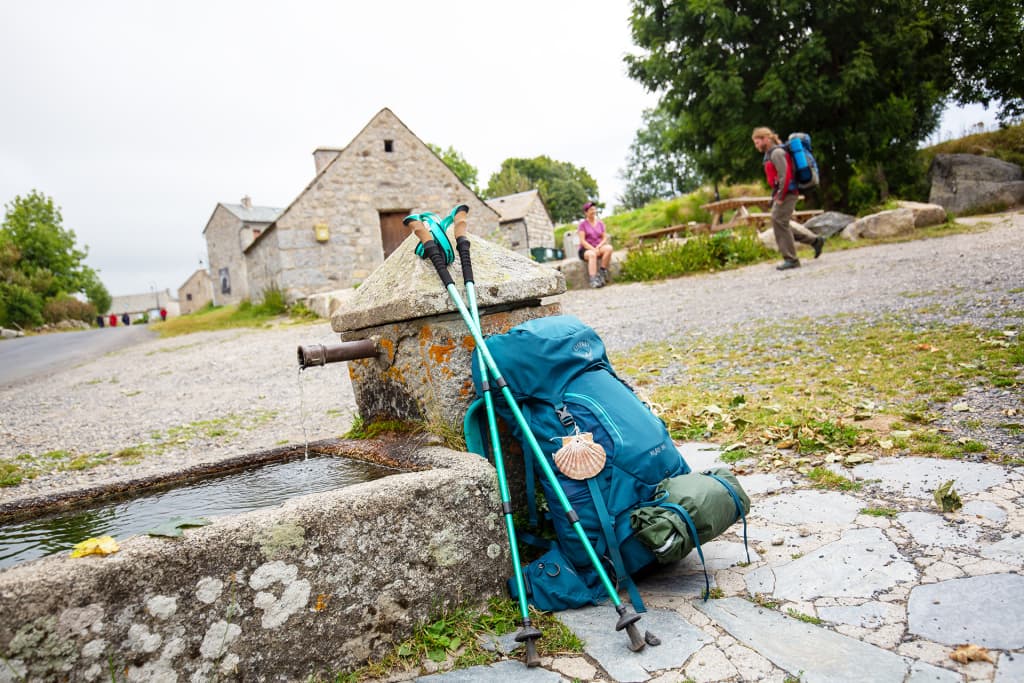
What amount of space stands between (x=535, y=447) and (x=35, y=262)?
181 ft

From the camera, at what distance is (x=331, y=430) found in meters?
5.07

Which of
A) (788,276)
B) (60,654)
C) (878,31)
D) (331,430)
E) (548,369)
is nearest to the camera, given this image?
(60,654)

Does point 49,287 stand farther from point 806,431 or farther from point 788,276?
point 806,431

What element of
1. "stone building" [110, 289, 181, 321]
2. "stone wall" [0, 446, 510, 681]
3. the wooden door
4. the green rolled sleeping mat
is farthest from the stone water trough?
"stone building" [110, 289, 181, 321]

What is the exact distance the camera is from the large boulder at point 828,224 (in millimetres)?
13055

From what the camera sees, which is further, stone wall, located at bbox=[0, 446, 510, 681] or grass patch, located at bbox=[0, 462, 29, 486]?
grass patch, located at bbox=[0, 462, 29, 486]

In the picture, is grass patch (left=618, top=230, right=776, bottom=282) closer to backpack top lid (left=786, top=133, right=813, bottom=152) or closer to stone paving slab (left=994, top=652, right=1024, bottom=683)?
backpack top lid (left=786, top=133, right=813, bottom=152)

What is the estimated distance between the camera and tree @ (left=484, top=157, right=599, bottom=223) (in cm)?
6725

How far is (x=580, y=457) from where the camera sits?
7.47ft

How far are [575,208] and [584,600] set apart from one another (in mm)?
68180

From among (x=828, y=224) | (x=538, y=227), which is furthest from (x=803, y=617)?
(x=538, y=227)

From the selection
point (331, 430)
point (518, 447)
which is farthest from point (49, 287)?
point (518, 447)

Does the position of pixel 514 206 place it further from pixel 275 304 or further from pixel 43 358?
pixel 43 358

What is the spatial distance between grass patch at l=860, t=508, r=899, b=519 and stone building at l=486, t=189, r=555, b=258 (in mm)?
26444
